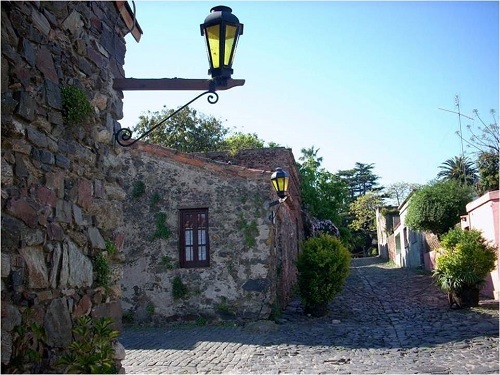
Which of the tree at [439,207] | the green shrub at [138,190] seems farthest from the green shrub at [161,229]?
the tree at [439,207]

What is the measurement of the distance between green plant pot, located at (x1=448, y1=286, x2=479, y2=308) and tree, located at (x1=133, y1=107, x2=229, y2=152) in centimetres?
1612

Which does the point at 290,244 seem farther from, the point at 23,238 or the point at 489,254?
the point at 23,238

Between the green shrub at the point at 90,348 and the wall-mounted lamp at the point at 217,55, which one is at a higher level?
the wall-mounted lamp at the point at 217,55

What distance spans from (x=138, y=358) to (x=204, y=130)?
61.9 feet

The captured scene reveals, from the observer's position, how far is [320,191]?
2381 cm

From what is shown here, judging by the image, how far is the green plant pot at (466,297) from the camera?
11.1 meters

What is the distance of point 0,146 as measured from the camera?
9.61 ft

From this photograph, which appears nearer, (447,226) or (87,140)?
(87,140)

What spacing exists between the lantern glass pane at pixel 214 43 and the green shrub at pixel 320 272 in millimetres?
7915

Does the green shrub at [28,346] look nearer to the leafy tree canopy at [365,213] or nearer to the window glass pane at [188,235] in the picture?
the window glass pane at [188,235]

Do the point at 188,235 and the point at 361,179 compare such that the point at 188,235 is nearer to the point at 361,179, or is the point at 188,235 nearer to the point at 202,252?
the point at 202,252

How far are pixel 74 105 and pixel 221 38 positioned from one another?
1.31 m

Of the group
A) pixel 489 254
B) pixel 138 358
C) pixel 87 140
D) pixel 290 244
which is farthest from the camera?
pixel 290 244

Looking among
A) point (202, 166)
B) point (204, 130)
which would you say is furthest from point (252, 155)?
point (204, 130)
